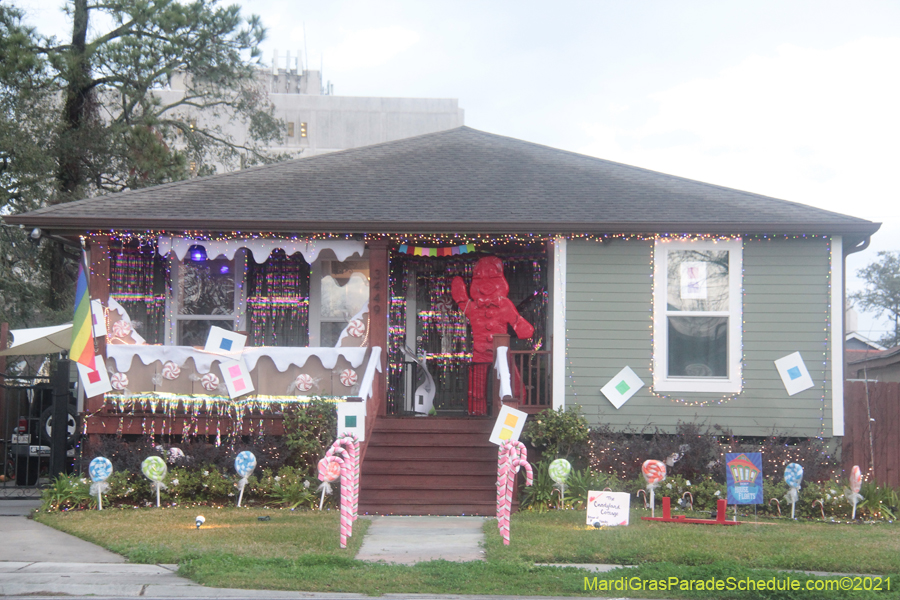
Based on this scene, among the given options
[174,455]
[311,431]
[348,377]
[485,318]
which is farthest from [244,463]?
[485,318]

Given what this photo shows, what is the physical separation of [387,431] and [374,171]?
14.3 feet

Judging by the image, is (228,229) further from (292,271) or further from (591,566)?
(591,566)

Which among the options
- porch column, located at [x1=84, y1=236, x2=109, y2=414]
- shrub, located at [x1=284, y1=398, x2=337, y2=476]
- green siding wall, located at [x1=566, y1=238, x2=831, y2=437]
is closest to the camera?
shrub, located at [x1=284, y1=398, x2=337, y2=476]

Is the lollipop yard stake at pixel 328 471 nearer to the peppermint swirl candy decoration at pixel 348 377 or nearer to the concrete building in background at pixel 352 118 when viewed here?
the peppermint swirl candy decoration at pixel 348 377

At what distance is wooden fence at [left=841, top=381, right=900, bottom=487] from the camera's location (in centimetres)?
1136

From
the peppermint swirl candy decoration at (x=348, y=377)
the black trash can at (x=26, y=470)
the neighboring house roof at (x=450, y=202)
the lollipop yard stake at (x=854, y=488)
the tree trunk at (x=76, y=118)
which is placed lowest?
the black trash can at (x=26, y=470)

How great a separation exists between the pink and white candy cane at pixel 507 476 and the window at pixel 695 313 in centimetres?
355

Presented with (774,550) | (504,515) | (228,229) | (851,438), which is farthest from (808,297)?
(228,229)

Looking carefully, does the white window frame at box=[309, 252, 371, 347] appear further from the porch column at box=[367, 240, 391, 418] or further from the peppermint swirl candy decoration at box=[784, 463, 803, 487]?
the peppermint swirl candy decoration at box=[784, 463, 803, 487]

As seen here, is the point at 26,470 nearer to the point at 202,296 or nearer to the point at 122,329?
the point at 122,329

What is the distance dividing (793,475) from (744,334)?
200cm

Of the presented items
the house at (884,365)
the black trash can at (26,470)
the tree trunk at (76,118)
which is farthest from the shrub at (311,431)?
the house at (884,365)

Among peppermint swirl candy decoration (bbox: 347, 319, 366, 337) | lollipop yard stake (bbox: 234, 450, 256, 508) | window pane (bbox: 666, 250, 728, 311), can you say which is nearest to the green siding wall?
window pane (bbox: 666, 250, 728, 311)

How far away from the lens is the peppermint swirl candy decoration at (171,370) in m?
11.1
